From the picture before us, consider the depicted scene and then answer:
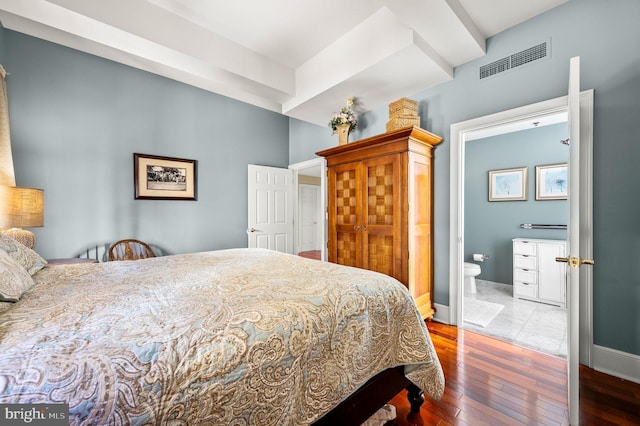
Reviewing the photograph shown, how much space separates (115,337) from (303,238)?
7.42 m

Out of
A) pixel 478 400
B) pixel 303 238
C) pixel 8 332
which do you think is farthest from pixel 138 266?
pixel 303 238

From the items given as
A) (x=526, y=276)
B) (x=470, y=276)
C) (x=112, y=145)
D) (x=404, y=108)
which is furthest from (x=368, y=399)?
(x=112, y=145)

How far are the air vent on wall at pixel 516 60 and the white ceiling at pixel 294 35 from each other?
167mm

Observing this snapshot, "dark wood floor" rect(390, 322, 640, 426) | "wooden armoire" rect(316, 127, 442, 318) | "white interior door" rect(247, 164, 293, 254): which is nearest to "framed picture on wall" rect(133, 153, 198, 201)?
"white interior door" rect(247, 164, 293, 254)

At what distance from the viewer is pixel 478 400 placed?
1.69 m

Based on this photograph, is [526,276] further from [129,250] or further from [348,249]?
[129,250]

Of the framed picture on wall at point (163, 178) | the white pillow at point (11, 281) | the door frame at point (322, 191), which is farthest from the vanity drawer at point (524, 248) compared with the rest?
the white pillow at point (11, 281)

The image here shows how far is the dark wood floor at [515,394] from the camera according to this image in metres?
1.54

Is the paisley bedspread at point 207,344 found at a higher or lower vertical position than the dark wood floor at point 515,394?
higher

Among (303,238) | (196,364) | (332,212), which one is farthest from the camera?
(303,238)

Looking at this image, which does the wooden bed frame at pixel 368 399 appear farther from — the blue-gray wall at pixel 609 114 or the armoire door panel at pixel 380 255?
the blue-gray wall at pixel 609 114

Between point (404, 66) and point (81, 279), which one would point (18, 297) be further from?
point (404, 66)

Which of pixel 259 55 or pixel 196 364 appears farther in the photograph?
pixel 259 55

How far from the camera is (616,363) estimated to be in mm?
1927
